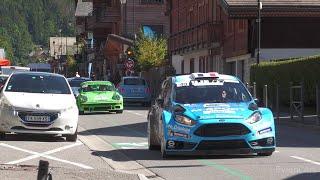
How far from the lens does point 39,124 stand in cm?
1672

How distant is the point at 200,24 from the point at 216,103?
35.3m

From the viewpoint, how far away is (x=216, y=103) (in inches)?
562

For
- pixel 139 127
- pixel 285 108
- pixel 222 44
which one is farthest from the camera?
pixel 222 44

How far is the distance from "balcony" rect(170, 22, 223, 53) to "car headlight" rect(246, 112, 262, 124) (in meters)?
32.7

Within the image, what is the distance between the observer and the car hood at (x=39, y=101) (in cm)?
1672

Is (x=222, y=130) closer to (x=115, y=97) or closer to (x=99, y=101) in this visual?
(x=99, y=101)

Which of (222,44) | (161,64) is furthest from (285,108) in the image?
(161,64)

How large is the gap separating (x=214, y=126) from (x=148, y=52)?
45580 millimetres

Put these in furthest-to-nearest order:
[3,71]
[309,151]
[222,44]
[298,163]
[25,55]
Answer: [25,55]
[3,71]
[222,44]
[309,151]
[298,163]

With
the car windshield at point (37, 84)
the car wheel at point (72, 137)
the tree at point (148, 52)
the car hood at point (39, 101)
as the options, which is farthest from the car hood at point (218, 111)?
the tree at point (148, 52)

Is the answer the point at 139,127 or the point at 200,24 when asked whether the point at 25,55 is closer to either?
the point at 200,24

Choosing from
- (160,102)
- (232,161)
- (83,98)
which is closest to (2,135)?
(160,102)

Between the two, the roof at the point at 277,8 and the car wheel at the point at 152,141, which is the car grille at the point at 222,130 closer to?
the car wheel at the point at 152,141

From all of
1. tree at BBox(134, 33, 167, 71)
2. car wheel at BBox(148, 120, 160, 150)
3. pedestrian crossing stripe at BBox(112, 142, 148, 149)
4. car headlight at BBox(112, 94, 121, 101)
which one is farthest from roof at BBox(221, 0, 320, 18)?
car wheel at BBox(148, 120, 160, 150)
